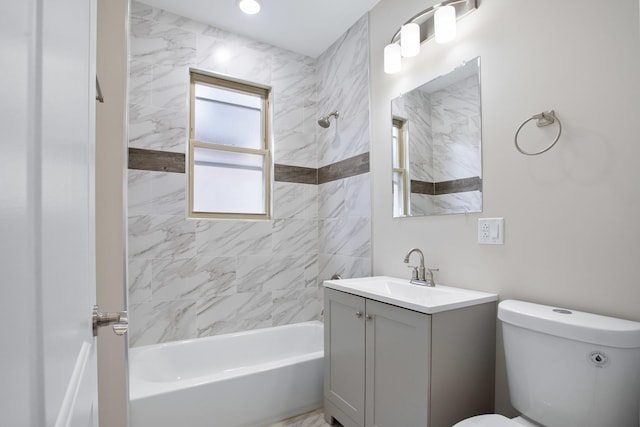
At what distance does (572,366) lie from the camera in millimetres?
1062

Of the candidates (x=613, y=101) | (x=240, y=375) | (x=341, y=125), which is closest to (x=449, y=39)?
(x=613, y=101)

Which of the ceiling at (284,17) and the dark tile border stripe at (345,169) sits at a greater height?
the ceiling at (284,17)

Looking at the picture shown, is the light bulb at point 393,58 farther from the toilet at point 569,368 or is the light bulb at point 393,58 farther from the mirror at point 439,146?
the toilet at point 569,368

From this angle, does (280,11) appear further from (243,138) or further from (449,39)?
(449,39)

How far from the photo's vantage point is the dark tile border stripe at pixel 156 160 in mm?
2230

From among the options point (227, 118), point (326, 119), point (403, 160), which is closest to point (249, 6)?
point (227, 118)

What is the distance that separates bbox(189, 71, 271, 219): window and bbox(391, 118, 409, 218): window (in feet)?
3.74

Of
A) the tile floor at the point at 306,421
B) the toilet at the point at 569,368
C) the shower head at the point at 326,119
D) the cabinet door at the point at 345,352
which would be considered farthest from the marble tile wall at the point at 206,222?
the toilet at the point at 569,368

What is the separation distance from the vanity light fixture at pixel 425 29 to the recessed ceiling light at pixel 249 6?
37.7 inches

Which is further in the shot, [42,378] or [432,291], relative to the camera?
[432,291]

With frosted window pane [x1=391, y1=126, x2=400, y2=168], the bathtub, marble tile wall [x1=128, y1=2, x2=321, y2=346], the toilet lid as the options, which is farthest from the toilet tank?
marble tile wall [x1=128, y1=2, x2=321, y2=346]

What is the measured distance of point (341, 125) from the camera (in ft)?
8.67

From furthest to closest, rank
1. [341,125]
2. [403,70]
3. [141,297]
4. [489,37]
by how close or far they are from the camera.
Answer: [341,125]
[141,297]
[403,70]
[489,37]

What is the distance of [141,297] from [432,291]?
74.7 inches
